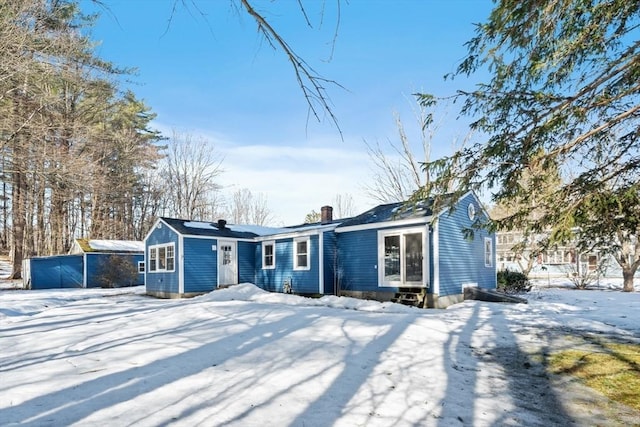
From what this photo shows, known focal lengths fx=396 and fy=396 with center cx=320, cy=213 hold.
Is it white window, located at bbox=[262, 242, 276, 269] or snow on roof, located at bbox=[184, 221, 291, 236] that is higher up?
snow on roof, located at bbox=[184, 221, 291, 236]

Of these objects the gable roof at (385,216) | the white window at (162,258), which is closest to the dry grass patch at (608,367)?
the gable roof at (385,216)

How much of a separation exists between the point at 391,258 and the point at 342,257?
6.25 feet

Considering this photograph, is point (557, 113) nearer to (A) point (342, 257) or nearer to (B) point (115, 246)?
(A) point (342, 257)

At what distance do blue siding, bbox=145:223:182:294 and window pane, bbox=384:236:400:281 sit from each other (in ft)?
26.2

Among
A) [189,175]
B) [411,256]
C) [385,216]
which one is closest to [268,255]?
[385,216]

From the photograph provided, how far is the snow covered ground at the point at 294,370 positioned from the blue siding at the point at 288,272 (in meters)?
4.75

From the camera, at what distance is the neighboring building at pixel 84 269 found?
2141cm

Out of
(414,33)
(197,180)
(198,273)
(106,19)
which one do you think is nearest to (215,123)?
(198,273)

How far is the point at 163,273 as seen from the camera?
16.5 meters

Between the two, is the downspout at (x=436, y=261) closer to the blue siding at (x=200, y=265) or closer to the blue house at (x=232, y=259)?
the blue house at (x=232, y=259)

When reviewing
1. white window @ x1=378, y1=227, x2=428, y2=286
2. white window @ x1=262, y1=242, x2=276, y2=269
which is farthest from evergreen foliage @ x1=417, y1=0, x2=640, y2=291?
white window @ x1=262, y1=242, x2=276, y2=269

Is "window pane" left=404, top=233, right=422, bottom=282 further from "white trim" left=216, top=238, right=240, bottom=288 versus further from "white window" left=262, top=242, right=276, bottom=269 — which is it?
"white trim" left=216, top=238, right=240, bottom=288

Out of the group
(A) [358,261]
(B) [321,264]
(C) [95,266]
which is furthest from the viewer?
(C) [95,266]

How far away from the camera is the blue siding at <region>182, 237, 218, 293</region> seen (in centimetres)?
1552
